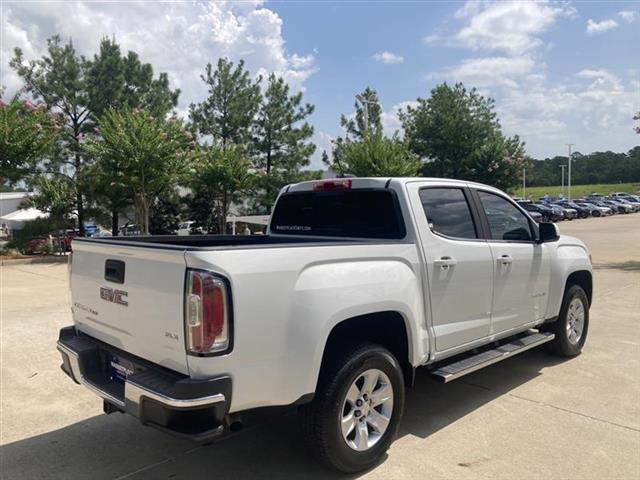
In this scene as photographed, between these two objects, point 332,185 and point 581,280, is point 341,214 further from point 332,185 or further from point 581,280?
point 581,280

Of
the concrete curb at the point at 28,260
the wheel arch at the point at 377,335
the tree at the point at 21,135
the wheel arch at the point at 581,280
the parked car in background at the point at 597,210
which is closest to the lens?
the wheel arch at the point at 377,335

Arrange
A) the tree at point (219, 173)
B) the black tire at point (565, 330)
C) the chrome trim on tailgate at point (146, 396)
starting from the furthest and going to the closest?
1. the tree at point (219, 173)
2. the black tire at point (565, 330)
3. the chrome trim on tailgate at point (146, 396)

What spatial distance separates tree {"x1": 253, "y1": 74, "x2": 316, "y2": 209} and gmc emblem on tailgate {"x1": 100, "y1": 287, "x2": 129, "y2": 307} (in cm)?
2680

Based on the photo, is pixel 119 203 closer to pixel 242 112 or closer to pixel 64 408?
pixel 242 112

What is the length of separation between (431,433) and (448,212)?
5.68 ft

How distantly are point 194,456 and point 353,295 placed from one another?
5.54 feet

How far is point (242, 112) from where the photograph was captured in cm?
2973

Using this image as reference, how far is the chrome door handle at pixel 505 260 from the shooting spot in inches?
174

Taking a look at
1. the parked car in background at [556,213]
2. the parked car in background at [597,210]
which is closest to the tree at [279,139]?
the parked car in background at [556,213]

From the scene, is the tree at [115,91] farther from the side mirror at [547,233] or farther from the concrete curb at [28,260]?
the side mirror at [547,233]

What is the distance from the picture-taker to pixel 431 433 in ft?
12.7

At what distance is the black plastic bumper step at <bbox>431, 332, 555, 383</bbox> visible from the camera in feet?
12.4

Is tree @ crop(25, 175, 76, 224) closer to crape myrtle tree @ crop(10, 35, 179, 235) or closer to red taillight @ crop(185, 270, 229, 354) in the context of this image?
crape myrtle tree @ crop(10, 35, 179, 235)

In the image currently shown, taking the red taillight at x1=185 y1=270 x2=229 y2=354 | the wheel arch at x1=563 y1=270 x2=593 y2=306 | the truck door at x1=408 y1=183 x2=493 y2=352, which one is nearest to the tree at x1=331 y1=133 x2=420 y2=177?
the wheel arch at x1=563 y1=270 x2=593 y2=306
